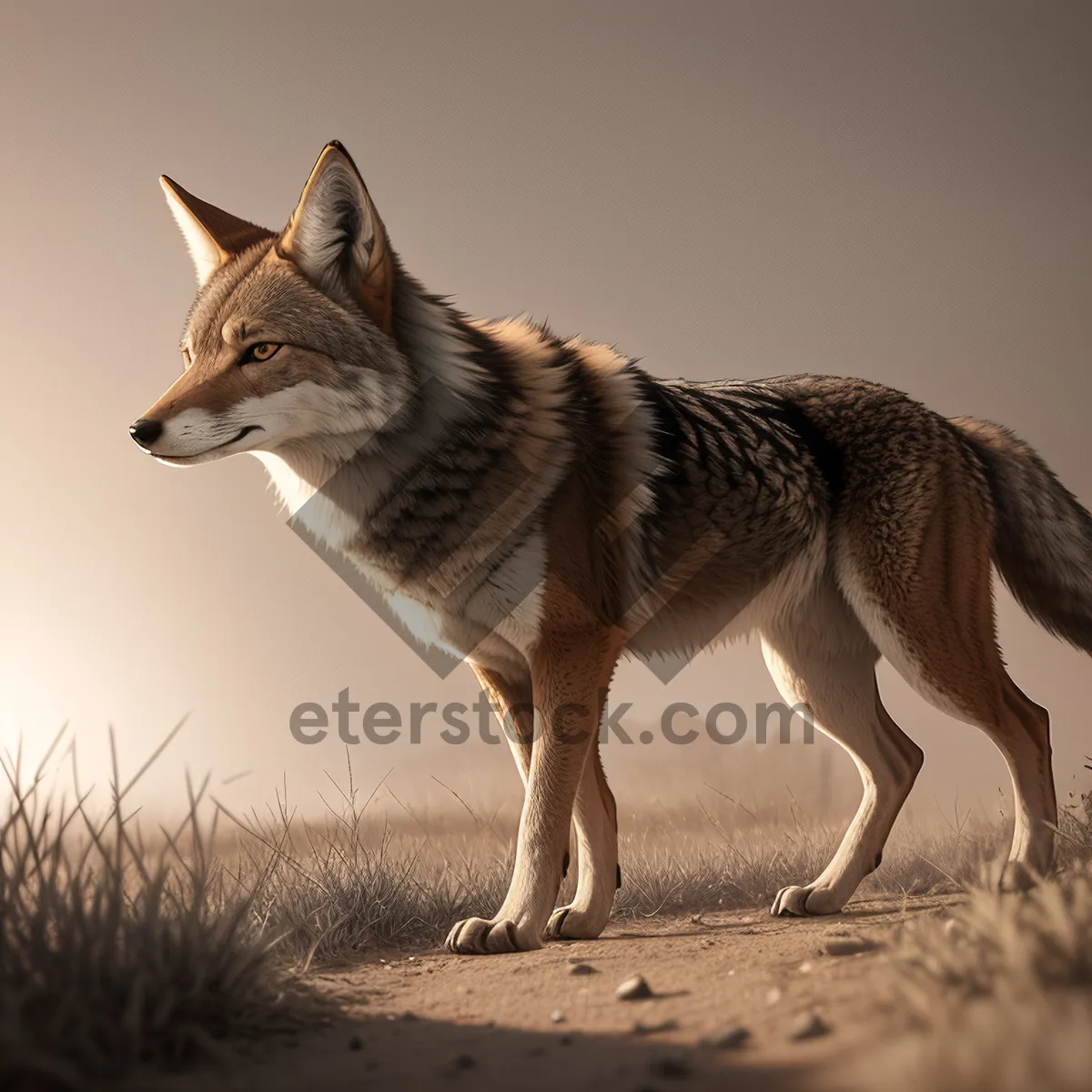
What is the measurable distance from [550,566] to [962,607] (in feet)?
5.99

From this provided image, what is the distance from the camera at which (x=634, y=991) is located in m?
2.50

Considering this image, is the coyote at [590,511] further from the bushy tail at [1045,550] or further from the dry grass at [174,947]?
the dry grass at [174,947]

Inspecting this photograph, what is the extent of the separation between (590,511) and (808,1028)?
2.12m

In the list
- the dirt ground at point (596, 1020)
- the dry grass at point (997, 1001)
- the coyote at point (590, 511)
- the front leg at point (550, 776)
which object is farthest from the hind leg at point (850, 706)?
the dry grass at point (997, 1001)

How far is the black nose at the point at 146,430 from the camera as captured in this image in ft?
10.5

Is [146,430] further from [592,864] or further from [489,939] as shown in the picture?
[592,864]

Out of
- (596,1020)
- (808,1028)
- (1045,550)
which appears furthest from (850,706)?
(808,1028)

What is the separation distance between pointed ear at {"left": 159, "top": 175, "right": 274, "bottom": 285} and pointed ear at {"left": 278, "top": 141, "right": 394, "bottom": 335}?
37 centimetres

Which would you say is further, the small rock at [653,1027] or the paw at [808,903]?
the paw at [808,903]

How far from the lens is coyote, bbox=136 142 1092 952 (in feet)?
11.2

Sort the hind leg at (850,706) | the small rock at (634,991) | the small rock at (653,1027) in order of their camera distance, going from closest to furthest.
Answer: the small rock at (653,1027) < the small rock at (634,991) < the hind leg at (850,706)

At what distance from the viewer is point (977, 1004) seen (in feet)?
5.84

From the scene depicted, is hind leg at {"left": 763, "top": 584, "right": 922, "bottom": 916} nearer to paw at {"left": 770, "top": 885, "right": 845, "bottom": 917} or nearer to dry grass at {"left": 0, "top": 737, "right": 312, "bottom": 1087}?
paw at {"left": 770, "top": 885, "right": 845, "bottom": 917}

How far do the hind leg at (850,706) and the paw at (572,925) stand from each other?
0.94 m
